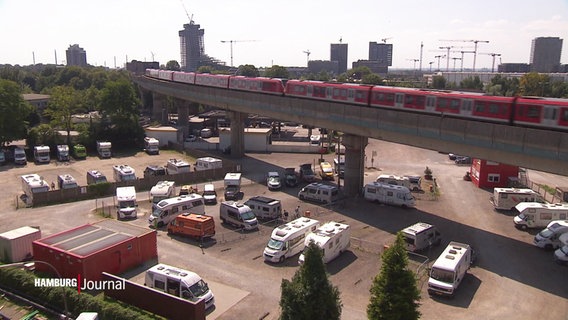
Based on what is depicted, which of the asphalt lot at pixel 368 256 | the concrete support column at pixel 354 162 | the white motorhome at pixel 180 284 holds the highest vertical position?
the concrete support column at pixel 354 162

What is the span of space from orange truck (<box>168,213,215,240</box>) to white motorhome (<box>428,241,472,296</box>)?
47.8ft

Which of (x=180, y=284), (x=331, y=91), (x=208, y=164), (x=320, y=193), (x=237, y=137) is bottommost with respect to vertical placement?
(x=320, y=193)

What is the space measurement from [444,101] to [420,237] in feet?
33.1

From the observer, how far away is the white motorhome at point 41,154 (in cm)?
5625

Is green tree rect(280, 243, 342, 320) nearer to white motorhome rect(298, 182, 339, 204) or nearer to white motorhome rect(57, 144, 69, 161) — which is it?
white motorhome rect(298, 182, 339, 204)

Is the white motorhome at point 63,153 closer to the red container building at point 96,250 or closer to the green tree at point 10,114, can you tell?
the green tree at point 10,114

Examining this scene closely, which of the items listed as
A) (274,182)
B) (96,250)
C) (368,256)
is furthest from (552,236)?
(96,250)

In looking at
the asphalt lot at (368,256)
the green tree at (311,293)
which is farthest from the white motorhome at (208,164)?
the green tree at (311,293)

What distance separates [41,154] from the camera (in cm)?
5631

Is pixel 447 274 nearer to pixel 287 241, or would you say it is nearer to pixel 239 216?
pixel 287 241

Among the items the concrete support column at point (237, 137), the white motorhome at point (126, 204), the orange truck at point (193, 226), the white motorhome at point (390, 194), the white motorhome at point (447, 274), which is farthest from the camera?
the concrete support column at point (237, 137)

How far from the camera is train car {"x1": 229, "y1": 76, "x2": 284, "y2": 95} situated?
49044 millimetres

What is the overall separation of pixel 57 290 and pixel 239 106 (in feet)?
114

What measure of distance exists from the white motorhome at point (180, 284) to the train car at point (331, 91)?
22444 millimetres
